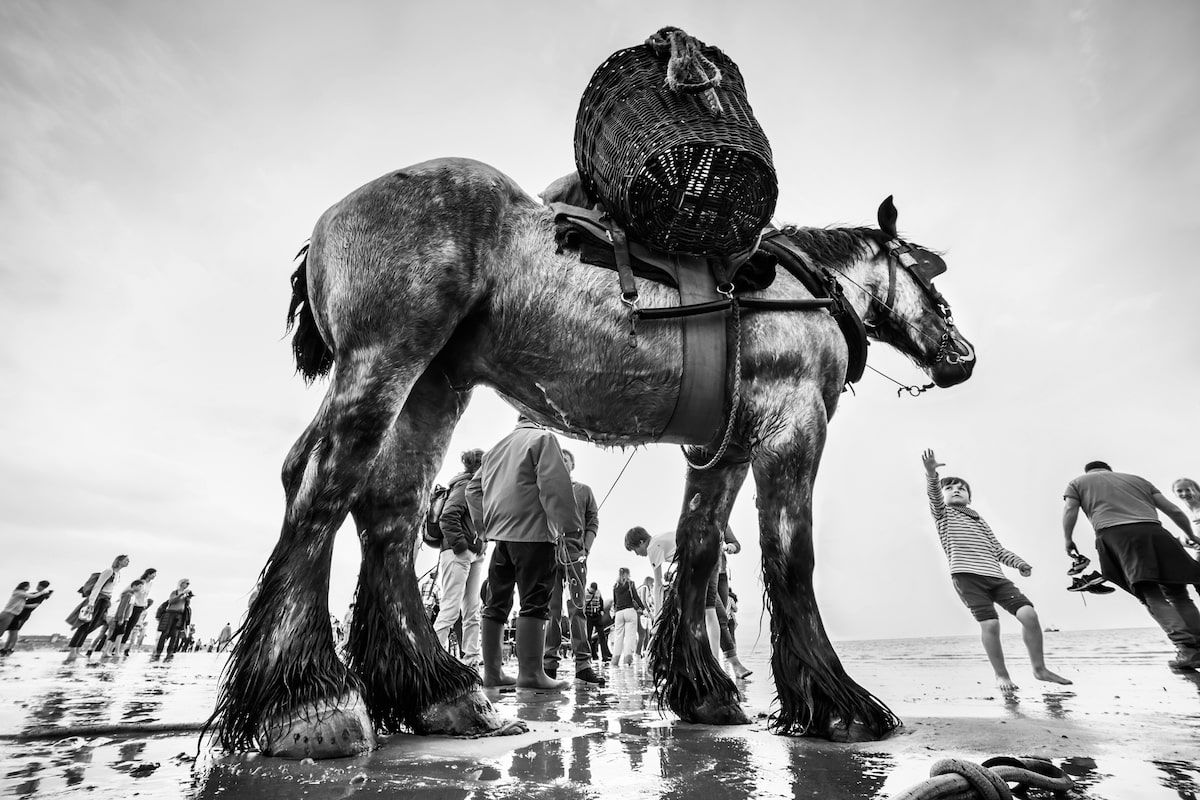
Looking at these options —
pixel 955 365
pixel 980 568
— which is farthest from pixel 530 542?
pixel 980 568

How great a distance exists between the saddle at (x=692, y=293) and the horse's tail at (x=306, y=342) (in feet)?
4.61

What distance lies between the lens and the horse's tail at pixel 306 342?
330cm

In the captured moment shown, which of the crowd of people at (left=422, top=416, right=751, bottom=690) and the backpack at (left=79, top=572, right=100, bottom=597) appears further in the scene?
the backpack at (left=79, top=572, right=100, bottom=597)

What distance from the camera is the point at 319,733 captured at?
1.98m

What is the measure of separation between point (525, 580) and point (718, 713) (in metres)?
2.35

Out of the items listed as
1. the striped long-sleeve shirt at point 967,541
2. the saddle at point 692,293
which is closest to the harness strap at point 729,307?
the saddle at point 692,293

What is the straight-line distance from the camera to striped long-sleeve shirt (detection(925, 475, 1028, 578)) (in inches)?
215

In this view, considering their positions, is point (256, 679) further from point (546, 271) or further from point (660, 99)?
point (660, 99)

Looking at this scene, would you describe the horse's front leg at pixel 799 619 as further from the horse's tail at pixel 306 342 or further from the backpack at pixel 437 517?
the backpack at pixel 437 517

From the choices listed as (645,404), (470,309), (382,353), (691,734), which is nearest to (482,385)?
(470,309)

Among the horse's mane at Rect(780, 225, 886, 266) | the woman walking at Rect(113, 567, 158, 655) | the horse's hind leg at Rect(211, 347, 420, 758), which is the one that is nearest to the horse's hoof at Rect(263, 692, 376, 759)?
the horse's hind leg at Rect(211, 347, 420, 758)

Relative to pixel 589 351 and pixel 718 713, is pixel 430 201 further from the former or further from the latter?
pixel 718 713

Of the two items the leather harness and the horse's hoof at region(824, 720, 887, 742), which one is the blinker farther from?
the horse's hoof at region(824, 720, 887, 742)

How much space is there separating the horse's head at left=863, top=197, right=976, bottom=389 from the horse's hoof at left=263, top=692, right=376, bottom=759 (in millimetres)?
3482
